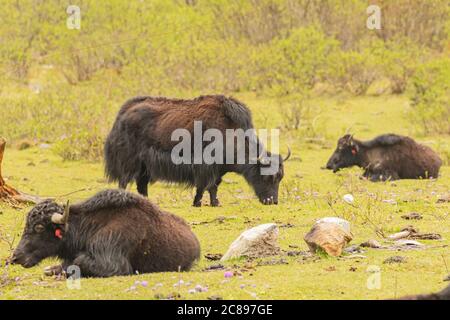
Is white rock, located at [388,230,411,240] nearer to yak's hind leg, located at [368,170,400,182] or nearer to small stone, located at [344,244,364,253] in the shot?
small stone, located at [344,244,364,253]

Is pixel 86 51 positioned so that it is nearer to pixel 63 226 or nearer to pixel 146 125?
pixel 146 125

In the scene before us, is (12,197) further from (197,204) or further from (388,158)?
(388,158)

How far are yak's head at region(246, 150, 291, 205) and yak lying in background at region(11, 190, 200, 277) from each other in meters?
4.69

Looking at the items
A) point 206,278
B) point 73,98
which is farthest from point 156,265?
point 73,98

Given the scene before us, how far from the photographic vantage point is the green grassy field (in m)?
6.38

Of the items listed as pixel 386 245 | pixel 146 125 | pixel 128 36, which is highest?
pixel 128 36

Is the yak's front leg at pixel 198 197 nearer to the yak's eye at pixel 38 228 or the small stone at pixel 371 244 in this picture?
the small stone at pixel 371 244

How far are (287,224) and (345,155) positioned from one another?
19.7ft

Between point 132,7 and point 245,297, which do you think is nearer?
point 245,297

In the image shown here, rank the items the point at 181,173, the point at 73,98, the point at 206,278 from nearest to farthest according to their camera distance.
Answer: the point at 206,278, the point at 181,173, the point at 73,98

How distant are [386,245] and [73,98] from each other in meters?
11.9

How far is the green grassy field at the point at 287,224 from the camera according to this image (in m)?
6.38

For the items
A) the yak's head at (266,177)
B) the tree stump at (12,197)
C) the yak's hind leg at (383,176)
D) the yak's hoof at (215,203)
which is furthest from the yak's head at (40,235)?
the yak's hind leg at (383,176)
